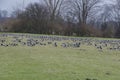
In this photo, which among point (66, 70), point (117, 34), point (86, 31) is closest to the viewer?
point (66, 70)

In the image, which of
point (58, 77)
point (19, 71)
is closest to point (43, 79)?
point (58, 77)

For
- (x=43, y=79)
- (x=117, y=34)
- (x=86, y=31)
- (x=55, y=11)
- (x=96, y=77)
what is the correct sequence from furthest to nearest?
(x=55, y=11)
(x=117, y=34)
(x=86, y=31)
(x=96, y=77)
(x=43, y=79)

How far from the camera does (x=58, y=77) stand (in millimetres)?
6113

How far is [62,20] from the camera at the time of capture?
163 ft

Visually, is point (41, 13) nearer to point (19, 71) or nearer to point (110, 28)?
point (110, 28)

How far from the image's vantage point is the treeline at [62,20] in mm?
44719

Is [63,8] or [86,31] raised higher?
[63,8]

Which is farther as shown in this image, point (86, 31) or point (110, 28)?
point (110, 28)

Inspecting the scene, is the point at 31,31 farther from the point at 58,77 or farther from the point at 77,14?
the point at 58,77

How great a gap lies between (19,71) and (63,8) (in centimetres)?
5022

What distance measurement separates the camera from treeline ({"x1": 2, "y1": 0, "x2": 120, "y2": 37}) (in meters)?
44.7

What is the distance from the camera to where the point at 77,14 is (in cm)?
5412

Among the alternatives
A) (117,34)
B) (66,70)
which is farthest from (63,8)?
(66,70)

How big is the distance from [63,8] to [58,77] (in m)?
50.7
